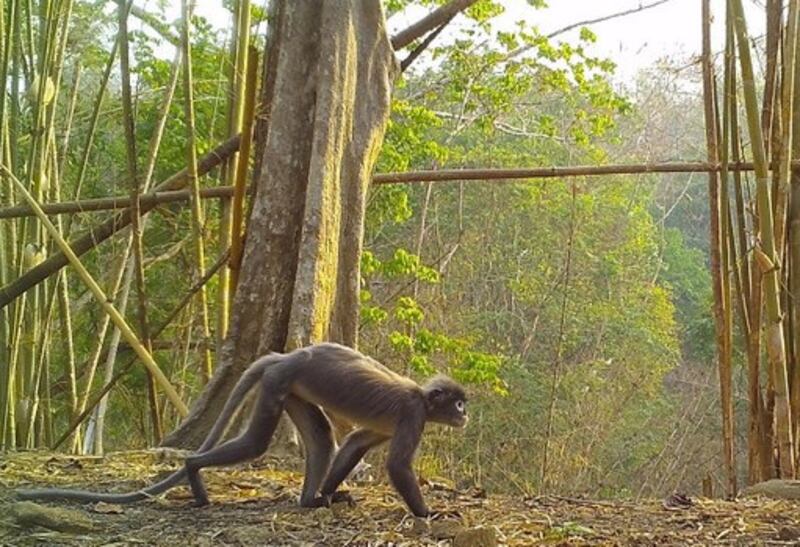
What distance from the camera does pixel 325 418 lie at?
13.8ft

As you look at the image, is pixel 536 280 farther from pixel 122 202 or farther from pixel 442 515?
pixel 442 515

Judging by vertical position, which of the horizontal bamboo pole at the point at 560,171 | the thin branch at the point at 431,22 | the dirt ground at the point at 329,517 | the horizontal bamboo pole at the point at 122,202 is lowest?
the dirt ground at the point at 329,517

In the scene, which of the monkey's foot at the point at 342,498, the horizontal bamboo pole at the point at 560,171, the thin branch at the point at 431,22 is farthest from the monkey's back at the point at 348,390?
the thin branch at the point at 431,22

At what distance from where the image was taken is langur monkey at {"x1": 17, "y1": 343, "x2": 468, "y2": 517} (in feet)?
12.5

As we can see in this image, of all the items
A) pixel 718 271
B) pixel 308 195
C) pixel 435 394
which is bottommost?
pixel 435 394

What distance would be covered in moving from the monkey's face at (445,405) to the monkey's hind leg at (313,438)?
411 millimetres

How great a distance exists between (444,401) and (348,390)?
0.41 m

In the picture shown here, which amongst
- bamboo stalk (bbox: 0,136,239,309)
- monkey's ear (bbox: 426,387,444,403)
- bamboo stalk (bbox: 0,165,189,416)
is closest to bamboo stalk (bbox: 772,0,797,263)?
monkey's ear (bbox: 426,387,444,403)

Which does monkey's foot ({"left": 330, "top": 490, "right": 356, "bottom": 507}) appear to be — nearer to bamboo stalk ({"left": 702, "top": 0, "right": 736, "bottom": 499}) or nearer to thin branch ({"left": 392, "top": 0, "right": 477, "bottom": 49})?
bamboo stalk ({"left": 702, "top": 0, "right": 736, "bottom": 499})

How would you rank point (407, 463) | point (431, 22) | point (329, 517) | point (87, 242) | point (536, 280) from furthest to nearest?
point (536, 280) → point (431, 22) → point (87, 242) → point (407, 463) → point (329, 517)

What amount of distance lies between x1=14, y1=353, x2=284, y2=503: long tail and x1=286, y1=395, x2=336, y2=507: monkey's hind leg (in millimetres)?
165

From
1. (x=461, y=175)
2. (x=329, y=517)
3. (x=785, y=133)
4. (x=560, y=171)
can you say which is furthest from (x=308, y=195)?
(x=785, y=133)

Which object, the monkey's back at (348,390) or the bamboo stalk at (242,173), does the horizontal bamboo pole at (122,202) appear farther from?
the monkey's back at (348,390)

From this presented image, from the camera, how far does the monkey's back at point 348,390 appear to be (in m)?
3.96
